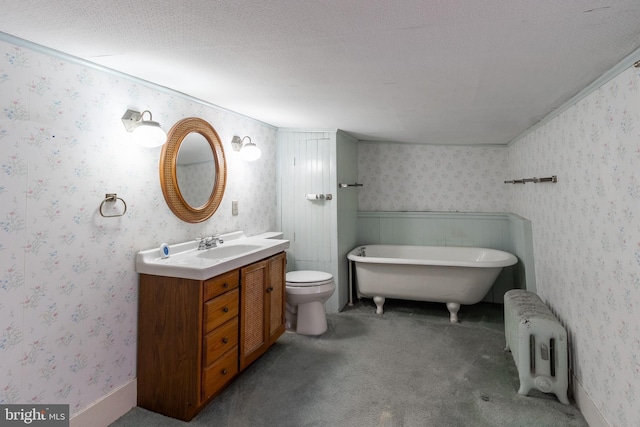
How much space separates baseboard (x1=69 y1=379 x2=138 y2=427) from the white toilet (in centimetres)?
137

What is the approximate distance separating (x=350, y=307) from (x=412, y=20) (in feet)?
10.3

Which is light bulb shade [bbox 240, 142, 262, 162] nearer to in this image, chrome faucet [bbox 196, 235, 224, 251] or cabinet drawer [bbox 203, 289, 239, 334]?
chrome faucet [bbox 196, 235, 224, 251]

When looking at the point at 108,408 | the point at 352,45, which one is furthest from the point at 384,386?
the point at 352,45

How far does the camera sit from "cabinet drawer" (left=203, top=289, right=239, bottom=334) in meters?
1.94

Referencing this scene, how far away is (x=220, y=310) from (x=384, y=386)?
1.20 meters

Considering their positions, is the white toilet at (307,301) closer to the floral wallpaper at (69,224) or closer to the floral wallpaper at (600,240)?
the floral wallpaper at (69,224)

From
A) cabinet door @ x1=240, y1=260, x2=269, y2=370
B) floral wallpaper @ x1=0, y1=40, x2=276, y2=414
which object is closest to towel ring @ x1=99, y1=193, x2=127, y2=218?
floral wallpaper @ x1=0, y1=40, x2=276, y2=414

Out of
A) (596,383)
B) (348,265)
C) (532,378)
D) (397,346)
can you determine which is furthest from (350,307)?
(596,383)

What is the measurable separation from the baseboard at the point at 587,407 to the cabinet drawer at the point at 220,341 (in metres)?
2.08

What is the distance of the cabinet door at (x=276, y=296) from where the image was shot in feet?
8.73

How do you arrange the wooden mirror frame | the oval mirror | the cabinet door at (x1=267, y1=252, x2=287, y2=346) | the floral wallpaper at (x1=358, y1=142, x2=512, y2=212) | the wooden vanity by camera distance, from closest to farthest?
the wooden vanity, the wooden mirror frame, the oval mirror, the cabinet door at (x1=267, y1=252, x2=287, y2=346), the floral wallpaper at (x1=358, y1=142, x2=512, y2=212)

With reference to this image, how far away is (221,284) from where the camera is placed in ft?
6.72

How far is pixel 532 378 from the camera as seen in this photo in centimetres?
212

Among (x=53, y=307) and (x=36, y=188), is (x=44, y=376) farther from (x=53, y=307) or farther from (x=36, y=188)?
(x=36, y=188)
